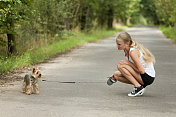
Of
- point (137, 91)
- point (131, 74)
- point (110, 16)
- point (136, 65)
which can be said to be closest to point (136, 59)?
point (136, 65)

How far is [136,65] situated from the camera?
756cm

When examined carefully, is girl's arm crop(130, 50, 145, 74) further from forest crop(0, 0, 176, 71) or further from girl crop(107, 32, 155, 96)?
forest crop(0, 0, 176, 71)

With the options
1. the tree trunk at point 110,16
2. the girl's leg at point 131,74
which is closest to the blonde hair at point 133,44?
the girl's leg at point 131,74

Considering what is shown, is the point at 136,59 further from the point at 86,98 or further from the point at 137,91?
the point at 86,98

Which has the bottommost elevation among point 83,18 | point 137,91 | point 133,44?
point 137,91

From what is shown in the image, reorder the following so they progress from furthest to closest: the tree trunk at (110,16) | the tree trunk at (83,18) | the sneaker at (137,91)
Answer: the tree trunk at (110,16), the tree trunk at (83,18), the sneaker at (137,91)

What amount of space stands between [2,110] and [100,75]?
4.81 metres

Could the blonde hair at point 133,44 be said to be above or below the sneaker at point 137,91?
above

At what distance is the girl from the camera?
752cm

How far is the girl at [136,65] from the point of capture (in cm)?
752

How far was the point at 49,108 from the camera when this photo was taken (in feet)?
21.5

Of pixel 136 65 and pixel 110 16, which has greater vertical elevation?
pixel 110 16

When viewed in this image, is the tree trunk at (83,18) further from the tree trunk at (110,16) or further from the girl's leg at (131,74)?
the girl's leg at (131,74)

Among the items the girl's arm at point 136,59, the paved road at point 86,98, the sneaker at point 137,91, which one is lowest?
the paved road at point 86,98
